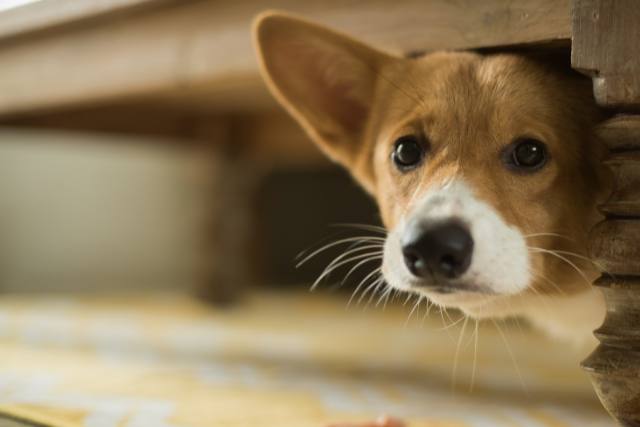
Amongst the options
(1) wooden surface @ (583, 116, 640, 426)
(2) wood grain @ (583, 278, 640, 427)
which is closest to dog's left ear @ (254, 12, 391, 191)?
(1) wooden surface @ (583, 116, 640, 426)

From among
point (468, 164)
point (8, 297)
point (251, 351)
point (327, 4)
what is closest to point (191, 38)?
point (327, 4)

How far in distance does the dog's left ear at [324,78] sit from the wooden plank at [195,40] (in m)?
0.06

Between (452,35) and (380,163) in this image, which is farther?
(380,163)

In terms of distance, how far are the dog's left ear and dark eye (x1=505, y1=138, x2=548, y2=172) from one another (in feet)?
1.11

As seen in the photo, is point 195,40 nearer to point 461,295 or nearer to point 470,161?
point 470,161

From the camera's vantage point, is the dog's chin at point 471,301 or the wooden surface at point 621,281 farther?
the dog's chin at point 471,301

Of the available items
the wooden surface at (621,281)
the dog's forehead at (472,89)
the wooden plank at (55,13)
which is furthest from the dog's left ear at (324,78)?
the wooden surface at (621,281)

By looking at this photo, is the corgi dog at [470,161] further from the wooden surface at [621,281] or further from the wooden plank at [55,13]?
the wooden plank at [55,13]

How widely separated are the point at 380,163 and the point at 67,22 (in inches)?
34.2

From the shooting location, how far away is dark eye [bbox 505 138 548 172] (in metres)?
1.29

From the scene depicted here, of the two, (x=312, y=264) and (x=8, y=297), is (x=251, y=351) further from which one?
(x=312, y=264)

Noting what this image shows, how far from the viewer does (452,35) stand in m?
1.32

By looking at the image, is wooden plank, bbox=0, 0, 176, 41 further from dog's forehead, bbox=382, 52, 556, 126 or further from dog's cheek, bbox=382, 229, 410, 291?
dog's cheek, bbox=382, 229, 410, 291

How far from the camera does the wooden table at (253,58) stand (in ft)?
3.44
